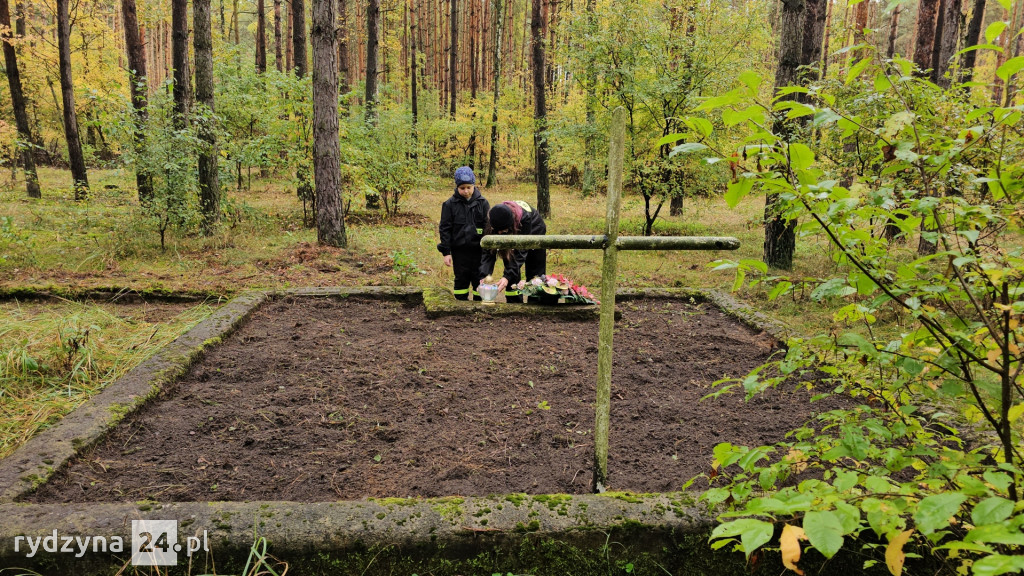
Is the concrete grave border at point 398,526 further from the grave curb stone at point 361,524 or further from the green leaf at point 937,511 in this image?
the green leaf at point 937,511

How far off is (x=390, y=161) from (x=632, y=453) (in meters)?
12.3

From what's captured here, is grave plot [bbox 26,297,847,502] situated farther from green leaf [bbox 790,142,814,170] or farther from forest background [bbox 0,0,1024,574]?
green leaf [bbox 790,142,814,170]

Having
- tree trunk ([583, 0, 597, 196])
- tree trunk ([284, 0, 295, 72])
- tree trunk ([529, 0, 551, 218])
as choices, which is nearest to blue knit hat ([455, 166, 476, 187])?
tree trunk ([583, 0, 597, 196])

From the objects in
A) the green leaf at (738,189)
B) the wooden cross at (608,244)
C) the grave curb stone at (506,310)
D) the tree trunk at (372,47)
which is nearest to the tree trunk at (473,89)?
the tree trunk at (372,47)

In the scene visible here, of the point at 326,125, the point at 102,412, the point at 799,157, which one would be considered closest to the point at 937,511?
the point at 799,157

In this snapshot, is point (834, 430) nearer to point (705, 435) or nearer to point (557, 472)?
point (705, 435)

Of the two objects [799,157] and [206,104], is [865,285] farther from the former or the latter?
[206,104]

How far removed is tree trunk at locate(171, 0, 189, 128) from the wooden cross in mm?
9443

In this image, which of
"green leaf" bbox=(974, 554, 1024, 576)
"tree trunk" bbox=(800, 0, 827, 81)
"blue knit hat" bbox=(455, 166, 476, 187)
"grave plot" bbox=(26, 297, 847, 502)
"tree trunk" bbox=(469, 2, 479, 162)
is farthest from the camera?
"tree trunk" bbox=(469, 2, 479, 162)

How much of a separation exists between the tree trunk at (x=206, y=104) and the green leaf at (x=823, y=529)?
9901mm

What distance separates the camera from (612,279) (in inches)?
94.6

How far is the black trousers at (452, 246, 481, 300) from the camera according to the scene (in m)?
6.17

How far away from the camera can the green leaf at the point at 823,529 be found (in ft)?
3.06

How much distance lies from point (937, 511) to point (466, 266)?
546 cm
